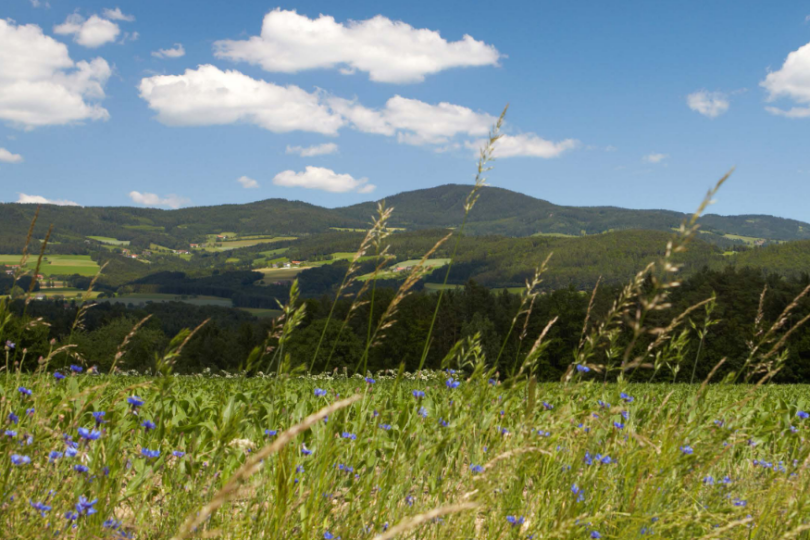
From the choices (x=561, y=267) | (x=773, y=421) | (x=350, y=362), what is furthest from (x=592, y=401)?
(x=561, y=267)

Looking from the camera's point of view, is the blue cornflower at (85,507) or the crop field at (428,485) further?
the crop field at (428,485)

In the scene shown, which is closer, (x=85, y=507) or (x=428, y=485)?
(x=85, y=507)

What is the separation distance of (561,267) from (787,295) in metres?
131

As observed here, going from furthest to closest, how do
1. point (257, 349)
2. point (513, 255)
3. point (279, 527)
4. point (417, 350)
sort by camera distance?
1. point (513, 255)
2. point (417, 350)
3. point (257, 349)
4. point (279, 527)

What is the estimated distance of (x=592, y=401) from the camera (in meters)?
5.84

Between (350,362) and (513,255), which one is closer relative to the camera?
(350,362)

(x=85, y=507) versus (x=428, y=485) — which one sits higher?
(x=85, y=507)

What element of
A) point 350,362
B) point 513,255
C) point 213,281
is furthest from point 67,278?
point 350,362

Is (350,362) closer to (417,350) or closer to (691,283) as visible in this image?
(417,350)

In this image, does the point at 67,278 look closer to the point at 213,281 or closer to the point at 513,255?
the point at 213,281

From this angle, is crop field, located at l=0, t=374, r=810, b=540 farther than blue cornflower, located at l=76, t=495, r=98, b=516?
Yes

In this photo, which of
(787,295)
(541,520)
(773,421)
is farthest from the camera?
(787,295)

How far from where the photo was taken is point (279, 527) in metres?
1.80

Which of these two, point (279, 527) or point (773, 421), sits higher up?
point (279, 527)
